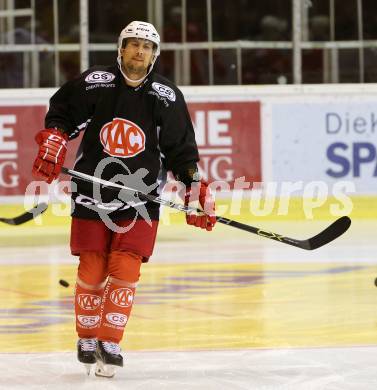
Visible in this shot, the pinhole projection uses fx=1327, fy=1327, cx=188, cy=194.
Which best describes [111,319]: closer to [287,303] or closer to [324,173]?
[287,303]

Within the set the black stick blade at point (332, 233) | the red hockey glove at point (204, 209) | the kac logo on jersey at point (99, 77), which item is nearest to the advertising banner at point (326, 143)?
the black stick blade at point (332, 233)

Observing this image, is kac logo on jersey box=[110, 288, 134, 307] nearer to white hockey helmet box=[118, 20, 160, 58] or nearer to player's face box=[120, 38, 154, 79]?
player's face box=[120, 38, 154, 79]

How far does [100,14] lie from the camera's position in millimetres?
11945

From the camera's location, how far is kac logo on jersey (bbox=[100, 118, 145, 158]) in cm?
489

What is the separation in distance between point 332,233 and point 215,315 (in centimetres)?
120

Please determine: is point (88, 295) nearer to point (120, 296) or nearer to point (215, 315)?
point (120, 296)

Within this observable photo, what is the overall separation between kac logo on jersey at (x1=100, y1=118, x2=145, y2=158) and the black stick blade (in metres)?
0.89

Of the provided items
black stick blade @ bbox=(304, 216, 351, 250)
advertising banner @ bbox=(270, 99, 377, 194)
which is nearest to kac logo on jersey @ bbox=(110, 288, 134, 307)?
black stick blade @ bbox=(304, 216, 351, 250)

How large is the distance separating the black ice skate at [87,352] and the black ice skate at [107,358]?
0.02 metres

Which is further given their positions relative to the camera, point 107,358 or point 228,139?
point 228,139

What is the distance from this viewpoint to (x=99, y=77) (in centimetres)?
497

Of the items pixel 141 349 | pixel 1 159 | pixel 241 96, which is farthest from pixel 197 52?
pixel 141 349

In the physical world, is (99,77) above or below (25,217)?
above

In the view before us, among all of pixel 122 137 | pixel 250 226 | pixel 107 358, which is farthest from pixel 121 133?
pixel 107 358
